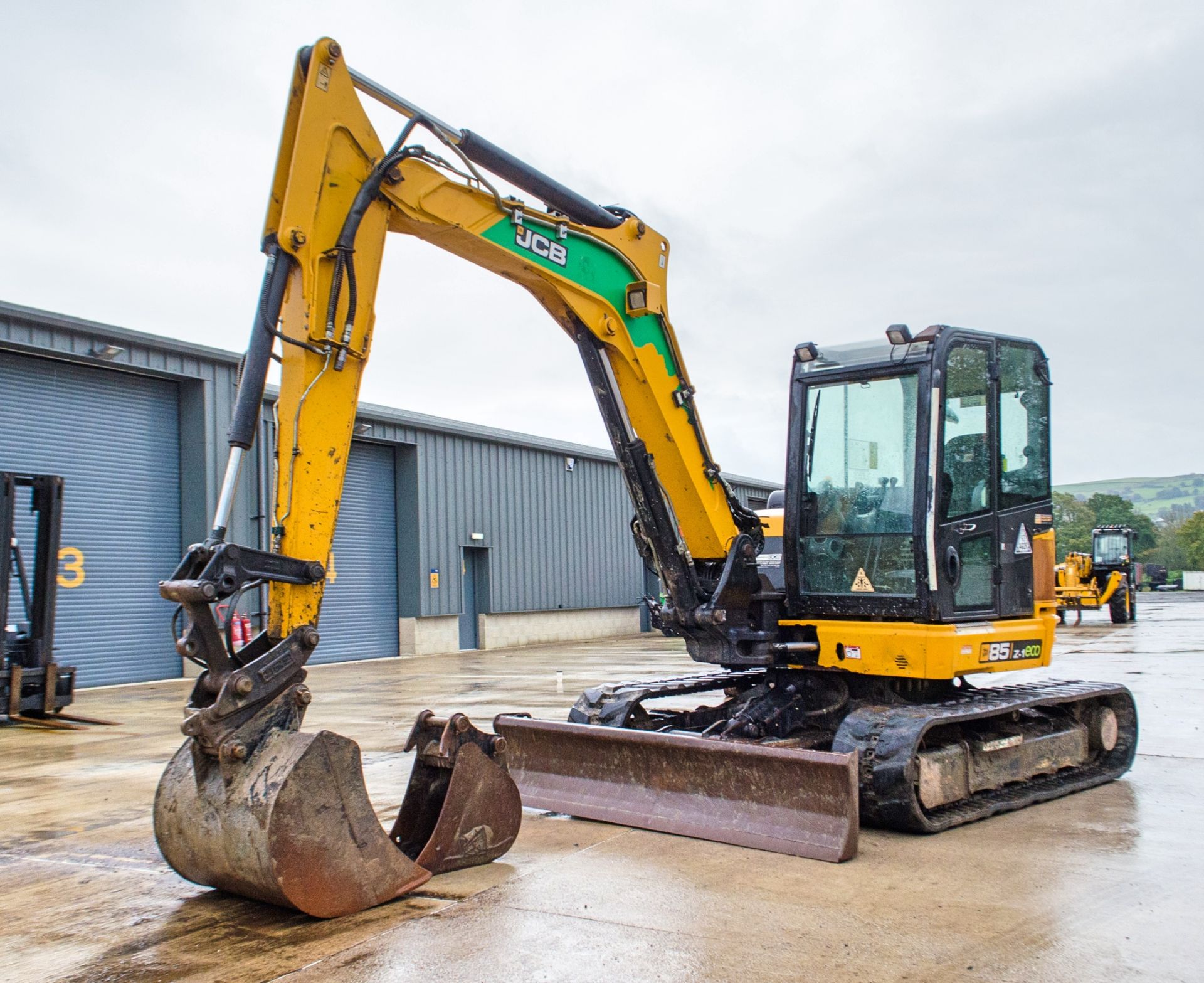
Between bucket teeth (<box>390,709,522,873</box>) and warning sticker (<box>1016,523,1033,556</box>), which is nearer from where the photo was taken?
bucket teeth (<box>390,709,522,873</box>)

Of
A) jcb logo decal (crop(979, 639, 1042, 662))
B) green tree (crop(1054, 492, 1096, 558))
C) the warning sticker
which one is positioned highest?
green tree (crop(1054, 492, 1096, 558))

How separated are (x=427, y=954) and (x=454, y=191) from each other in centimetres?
383

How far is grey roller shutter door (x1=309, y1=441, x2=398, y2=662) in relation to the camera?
22.4m

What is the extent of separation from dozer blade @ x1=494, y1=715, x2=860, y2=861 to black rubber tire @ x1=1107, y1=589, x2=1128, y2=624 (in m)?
26.7

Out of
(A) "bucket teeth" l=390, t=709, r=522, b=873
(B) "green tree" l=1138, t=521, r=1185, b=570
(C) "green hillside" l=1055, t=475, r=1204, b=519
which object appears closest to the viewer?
(A) "bucket teeth" l=390, t=709, r=522, b=873

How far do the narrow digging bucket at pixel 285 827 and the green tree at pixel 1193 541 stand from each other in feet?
308

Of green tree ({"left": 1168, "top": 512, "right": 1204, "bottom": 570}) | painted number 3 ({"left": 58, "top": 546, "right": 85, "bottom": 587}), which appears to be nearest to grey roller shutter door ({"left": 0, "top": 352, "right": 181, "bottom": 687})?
painted number 3 ({"left": 58, "top": 546, "right": 85, "bottom": 587})

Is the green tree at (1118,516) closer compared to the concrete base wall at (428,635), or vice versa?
the concrete base wall at (428,635)

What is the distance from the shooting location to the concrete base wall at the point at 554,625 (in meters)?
26.4

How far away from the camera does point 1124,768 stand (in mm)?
7891

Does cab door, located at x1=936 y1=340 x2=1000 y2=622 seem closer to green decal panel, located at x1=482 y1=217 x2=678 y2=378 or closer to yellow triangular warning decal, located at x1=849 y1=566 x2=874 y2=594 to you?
yellow triangular warning decal, located at x1=849 y1=566 x2=874 y2=594

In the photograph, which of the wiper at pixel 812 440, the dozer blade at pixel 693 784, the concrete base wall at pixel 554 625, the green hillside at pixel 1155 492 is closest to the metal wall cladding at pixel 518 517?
the concrete base wall at pixel 554 625

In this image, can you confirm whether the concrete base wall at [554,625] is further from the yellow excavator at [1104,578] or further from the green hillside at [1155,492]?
the green hillside at [1155,492]

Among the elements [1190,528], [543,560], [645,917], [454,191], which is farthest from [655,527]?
[1190,528]
